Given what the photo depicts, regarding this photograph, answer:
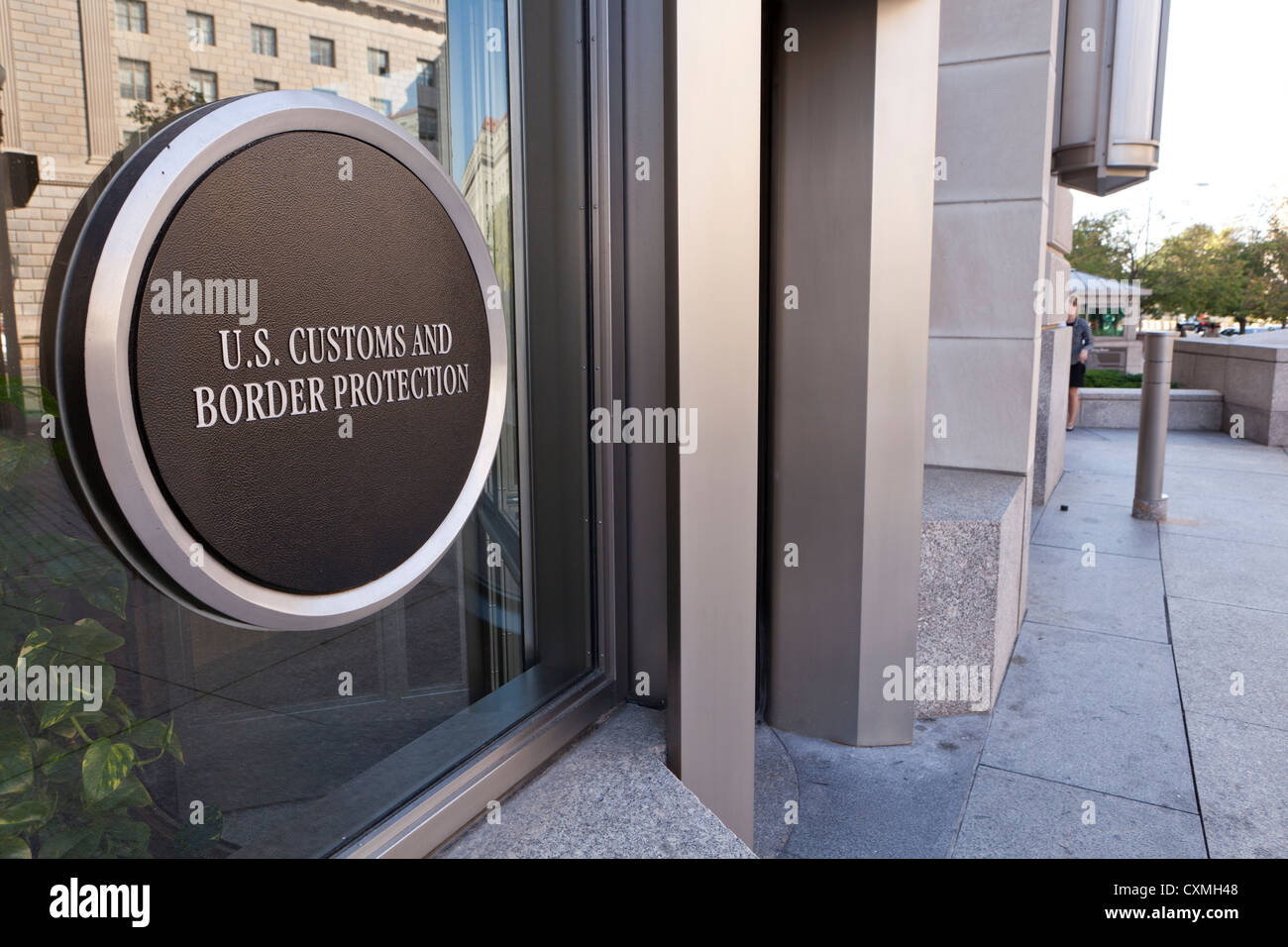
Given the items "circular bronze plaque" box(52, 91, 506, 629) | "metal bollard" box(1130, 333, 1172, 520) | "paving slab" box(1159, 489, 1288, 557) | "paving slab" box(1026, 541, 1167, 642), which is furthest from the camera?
"metal bollard" box(1130, 333, 1172, 520)

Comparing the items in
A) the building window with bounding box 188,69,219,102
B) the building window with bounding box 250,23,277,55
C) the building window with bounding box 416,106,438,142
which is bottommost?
the building window with bounding box 188,69,219,102

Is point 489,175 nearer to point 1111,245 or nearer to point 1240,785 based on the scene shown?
point 1240,785

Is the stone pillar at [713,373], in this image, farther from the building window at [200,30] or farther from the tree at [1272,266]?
the tree at [1272,266]

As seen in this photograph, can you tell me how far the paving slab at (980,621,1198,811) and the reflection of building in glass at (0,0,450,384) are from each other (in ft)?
15.3

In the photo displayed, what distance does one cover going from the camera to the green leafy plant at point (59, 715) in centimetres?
171

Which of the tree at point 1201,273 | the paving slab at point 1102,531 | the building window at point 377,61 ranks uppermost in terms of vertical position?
the tree at point 1201,273

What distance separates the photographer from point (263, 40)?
2.11 metres

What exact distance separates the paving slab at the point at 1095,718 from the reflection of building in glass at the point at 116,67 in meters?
4.67

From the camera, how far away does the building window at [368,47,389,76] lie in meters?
2.42

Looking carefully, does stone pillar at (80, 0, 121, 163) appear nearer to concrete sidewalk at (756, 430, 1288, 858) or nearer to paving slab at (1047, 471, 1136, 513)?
concrete sidewalk at (756, 430, 1288, 858)

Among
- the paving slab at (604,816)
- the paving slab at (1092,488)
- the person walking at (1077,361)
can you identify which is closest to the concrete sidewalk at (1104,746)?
the paving slab at (604,816)

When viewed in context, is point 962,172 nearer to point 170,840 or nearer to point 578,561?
point 578,561

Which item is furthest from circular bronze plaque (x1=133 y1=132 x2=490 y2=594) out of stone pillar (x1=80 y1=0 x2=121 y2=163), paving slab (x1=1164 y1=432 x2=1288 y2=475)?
paving slab (x1=1164 y1=432 x2=1288 y2=475)

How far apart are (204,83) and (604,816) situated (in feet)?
7.02
